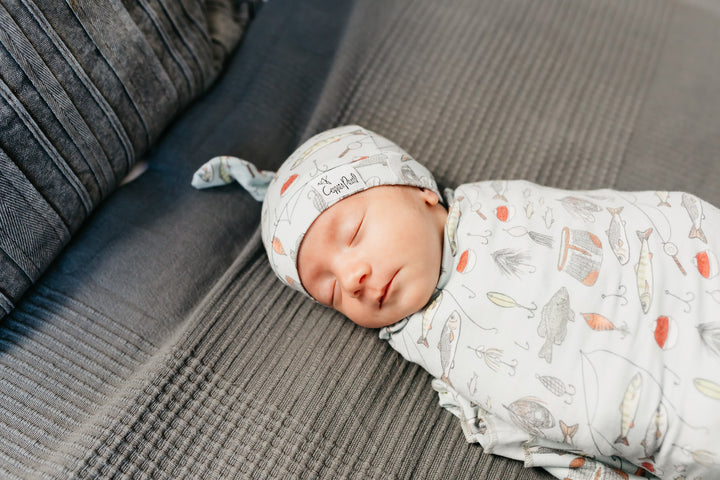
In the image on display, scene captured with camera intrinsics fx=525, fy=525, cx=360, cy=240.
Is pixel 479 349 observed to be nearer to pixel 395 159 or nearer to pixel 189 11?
pixel 395 159

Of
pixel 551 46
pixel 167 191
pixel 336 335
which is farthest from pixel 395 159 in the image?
pixel 551 46

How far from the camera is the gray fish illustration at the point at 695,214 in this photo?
82 centimetres

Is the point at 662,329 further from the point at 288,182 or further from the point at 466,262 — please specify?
the point at 288,182

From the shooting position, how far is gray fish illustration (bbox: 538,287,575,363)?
2.52 ft

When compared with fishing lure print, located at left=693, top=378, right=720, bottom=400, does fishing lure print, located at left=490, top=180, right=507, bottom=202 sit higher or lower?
higher

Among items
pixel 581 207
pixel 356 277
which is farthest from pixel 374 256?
pixel 581 207

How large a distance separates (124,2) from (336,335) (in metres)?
0.69

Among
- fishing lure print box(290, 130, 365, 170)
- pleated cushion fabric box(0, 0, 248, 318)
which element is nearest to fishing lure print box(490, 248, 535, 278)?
fishing lure print box(290, 130, 365, 170)

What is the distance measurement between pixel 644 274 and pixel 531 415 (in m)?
0.27

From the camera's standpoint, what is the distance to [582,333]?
77 cm

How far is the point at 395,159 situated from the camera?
0.91m

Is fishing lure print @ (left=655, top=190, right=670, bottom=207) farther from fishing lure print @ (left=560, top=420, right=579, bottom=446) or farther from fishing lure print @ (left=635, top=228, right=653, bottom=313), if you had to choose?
fishing lure print @ (left=560, top=420, right=579, bottom=446)

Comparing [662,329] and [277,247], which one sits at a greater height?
[277,247]

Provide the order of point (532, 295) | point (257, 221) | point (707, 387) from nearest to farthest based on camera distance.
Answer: point (707, 387) < point (532, 295) < point (257, 221)
